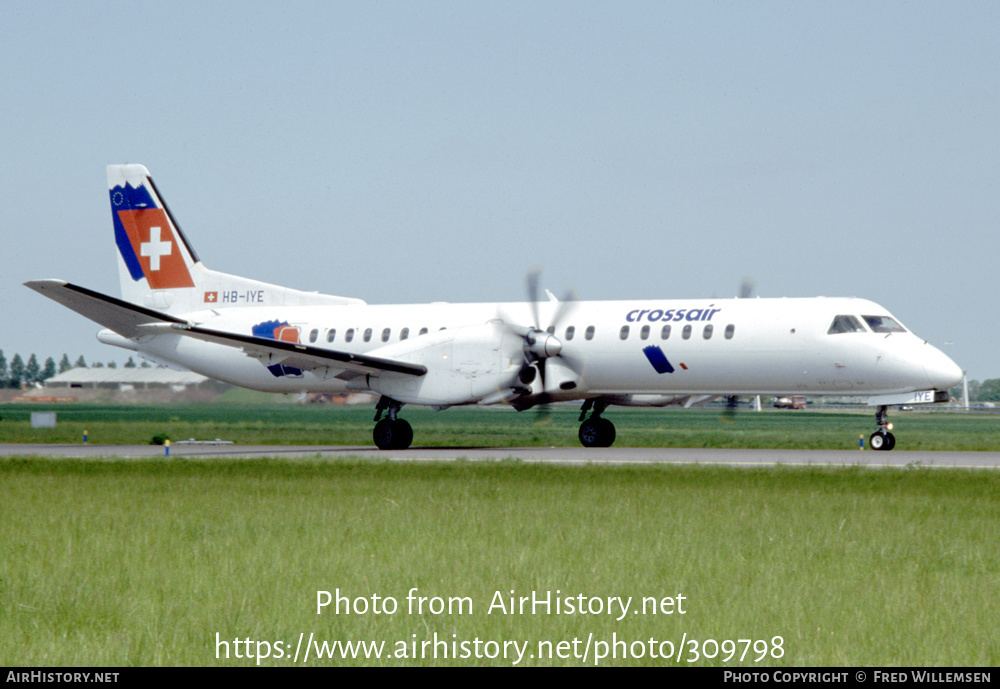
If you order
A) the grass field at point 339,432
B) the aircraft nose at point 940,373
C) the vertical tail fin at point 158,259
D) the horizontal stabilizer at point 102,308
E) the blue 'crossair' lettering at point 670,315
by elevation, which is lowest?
the grass field at point 339,432

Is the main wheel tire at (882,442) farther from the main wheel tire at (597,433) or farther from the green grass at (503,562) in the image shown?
the green grass at (503,562)

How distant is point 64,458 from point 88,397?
21009mm

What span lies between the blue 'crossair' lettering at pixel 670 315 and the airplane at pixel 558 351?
4cm

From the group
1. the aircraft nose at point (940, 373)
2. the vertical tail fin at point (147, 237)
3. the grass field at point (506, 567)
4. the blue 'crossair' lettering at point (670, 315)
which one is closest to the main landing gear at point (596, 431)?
the blue 'crossair' lettering at point (670, 315)

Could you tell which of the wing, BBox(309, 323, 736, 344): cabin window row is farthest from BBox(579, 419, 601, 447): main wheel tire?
the wing

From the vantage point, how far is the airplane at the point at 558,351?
2609cm

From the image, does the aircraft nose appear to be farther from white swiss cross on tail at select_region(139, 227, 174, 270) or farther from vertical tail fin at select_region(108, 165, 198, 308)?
white swiss cross on tail at select_region(139, 227, 174, 270)

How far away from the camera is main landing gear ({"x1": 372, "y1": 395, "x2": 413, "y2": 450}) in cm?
2934

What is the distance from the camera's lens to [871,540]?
11.2m

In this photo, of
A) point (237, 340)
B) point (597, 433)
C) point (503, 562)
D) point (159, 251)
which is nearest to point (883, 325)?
point (597, 433)

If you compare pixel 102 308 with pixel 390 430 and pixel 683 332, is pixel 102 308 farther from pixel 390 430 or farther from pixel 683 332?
pixel 683 332

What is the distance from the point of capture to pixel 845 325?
26.1 metres

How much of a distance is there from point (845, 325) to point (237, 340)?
14617mm

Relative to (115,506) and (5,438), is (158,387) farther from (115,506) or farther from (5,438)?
(115,506)
